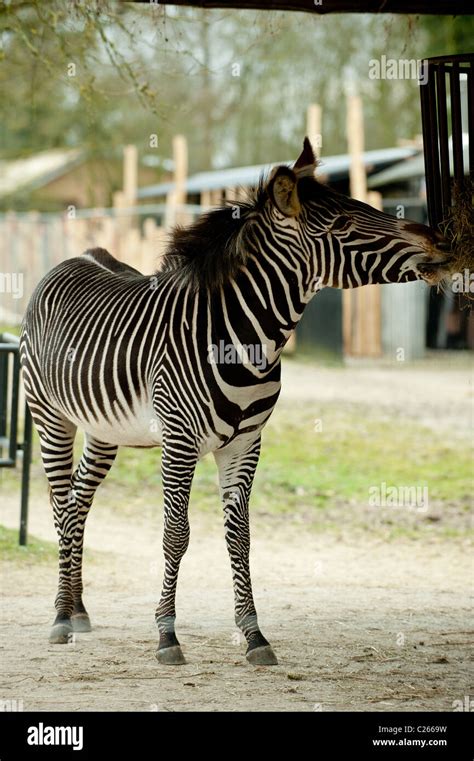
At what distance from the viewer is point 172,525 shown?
5.29 metres

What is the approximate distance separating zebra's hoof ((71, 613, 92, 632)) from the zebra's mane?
2056mm

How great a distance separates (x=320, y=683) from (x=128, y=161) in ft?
67.7

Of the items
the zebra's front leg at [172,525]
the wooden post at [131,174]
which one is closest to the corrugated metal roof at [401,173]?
the wooden post at [131,174]

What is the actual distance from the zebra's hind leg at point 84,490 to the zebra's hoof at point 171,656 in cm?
89

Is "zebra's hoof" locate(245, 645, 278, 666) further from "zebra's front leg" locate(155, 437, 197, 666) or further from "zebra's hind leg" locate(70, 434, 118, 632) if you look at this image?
"zebra's hind leg" locate(70, 434, 118, 632)

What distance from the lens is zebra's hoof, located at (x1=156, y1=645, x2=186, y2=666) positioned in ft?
17.4

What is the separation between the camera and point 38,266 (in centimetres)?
2469

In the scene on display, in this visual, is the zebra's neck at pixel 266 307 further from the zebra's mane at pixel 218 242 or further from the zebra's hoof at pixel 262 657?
the zebra's hoof at pixel 262 657

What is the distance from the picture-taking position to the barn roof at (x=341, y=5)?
233 inches

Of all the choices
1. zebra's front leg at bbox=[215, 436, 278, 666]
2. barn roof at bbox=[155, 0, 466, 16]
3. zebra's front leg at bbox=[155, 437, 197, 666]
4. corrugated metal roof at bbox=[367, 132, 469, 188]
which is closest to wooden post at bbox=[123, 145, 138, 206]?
corrugated metal roof at bbox=[367, 132, 469, 188]

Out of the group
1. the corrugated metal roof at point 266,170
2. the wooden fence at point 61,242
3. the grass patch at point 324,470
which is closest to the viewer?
the grass patch at point 324,470

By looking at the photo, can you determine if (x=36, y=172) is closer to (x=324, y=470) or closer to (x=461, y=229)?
(x=324, y=470)
